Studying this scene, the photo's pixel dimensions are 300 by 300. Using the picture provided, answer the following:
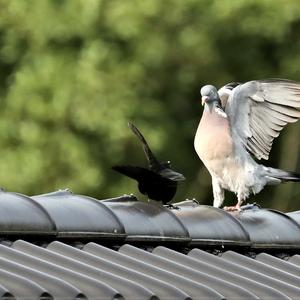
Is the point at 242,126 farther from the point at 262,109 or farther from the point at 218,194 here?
the point at 218,194

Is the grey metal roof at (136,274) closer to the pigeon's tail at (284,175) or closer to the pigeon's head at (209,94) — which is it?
the pigeon's head at (209,94)

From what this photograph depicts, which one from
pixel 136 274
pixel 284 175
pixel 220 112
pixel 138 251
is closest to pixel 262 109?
pixel 220 112

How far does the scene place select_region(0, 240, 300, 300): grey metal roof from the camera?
334 centimetres

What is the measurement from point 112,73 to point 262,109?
6.62 m

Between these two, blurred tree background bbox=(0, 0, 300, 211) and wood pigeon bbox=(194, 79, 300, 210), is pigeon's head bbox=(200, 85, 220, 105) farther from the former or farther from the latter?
blurred tree background bbox=(0, 0, 300, 211)

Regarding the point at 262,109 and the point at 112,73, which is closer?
the point at 262,109

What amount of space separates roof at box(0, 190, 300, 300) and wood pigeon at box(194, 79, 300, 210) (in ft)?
5.53

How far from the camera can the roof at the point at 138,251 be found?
345cm

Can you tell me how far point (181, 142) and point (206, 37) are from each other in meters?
1.10

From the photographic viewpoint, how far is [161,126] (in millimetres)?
13570

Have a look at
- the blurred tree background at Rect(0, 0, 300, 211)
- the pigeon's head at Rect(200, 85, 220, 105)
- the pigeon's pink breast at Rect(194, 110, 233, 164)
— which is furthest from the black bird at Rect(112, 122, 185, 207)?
the blurred tree background at Rect(0, 0, 300, 211)

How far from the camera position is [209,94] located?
6.38 meters

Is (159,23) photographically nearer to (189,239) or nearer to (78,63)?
(78,63)

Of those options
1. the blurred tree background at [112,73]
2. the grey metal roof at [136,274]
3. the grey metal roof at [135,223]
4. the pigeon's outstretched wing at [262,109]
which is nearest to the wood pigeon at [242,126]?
the pigeon's outstretched wing at [262,109]
